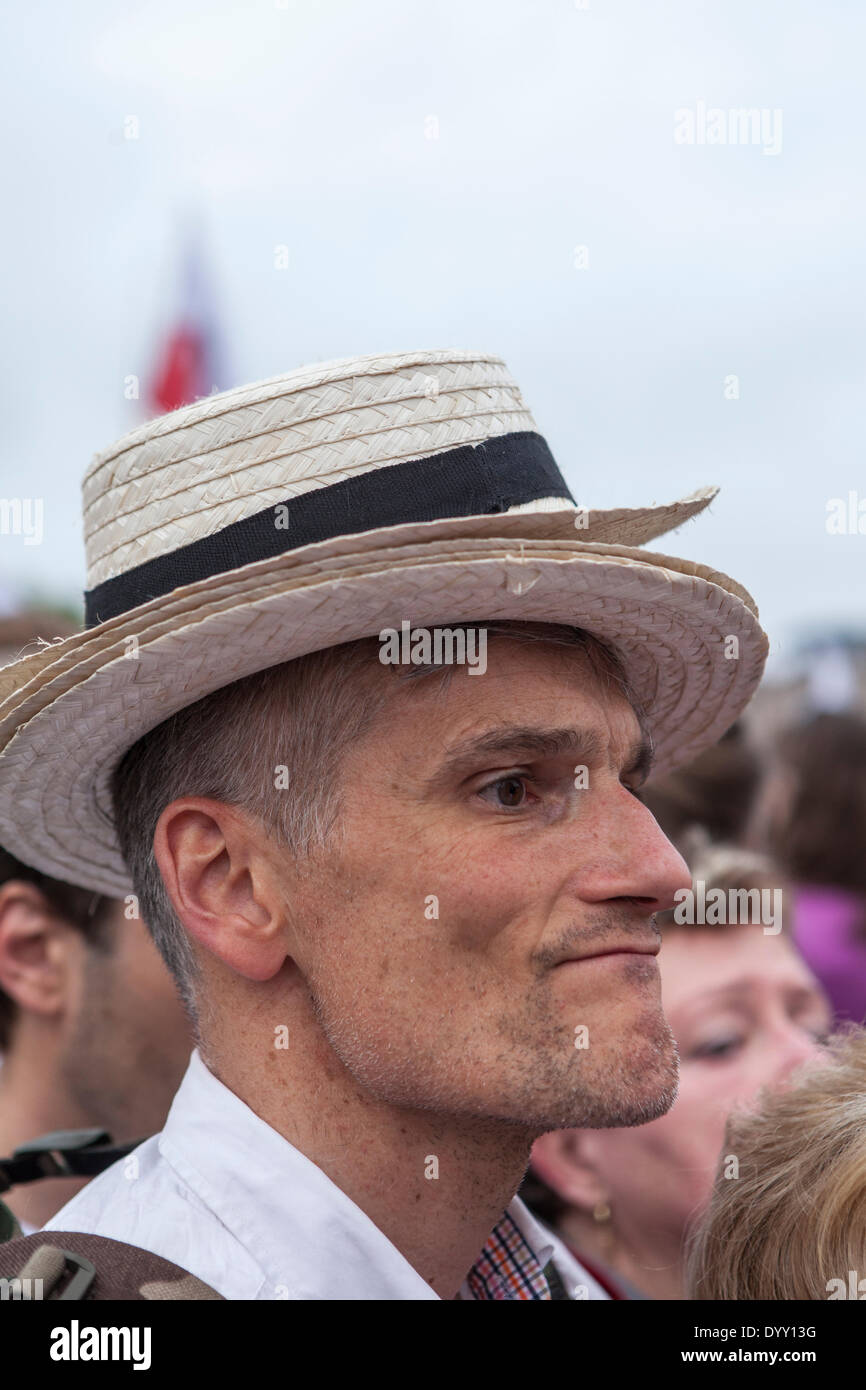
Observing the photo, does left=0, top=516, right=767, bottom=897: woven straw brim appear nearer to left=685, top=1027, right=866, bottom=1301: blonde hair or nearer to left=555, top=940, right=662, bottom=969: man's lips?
left=555, top=940, right=662, bottom=969: man's lips

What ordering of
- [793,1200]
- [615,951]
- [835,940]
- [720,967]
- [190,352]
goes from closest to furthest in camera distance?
[615,951]
[793,1200]
[720,967]
[835,940]
[190,352]

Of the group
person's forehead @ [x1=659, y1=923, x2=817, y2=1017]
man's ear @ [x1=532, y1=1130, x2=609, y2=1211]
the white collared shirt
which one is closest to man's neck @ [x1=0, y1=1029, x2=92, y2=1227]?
man's ear @ [x1=532, y1=1130, x2=609, y2=1211]

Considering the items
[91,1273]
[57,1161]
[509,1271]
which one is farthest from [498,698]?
[57,1161]

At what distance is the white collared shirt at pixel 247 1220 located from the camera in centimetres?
200

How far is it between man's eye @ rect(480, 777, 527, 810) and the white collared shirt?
0.62 m

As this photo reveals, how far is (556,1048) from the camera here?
6.50ft

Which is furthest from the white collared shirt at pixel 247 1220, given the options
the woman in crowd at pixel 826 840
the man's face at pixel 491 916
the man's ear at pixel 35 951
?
the woman in crowd at pixel 826 840

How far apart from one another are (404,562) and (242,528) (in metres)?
0.31

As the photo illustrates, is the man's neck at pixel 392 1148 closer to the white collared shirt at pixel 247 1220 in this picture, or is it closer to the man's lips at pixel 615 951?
the white collared shirt at pixel 247 1220

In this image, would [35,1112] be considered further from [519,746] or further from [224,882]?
[519,746]

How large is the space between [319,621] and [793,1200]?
117 centimetres

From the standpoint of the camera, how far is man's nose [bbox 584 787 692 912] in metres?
2.04

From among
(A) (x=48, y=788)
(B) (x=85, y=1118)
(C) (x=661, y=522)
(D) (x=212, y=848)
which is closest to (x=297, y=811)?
(D) (x=212, y=848)

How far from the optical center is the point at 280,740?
2158mm
